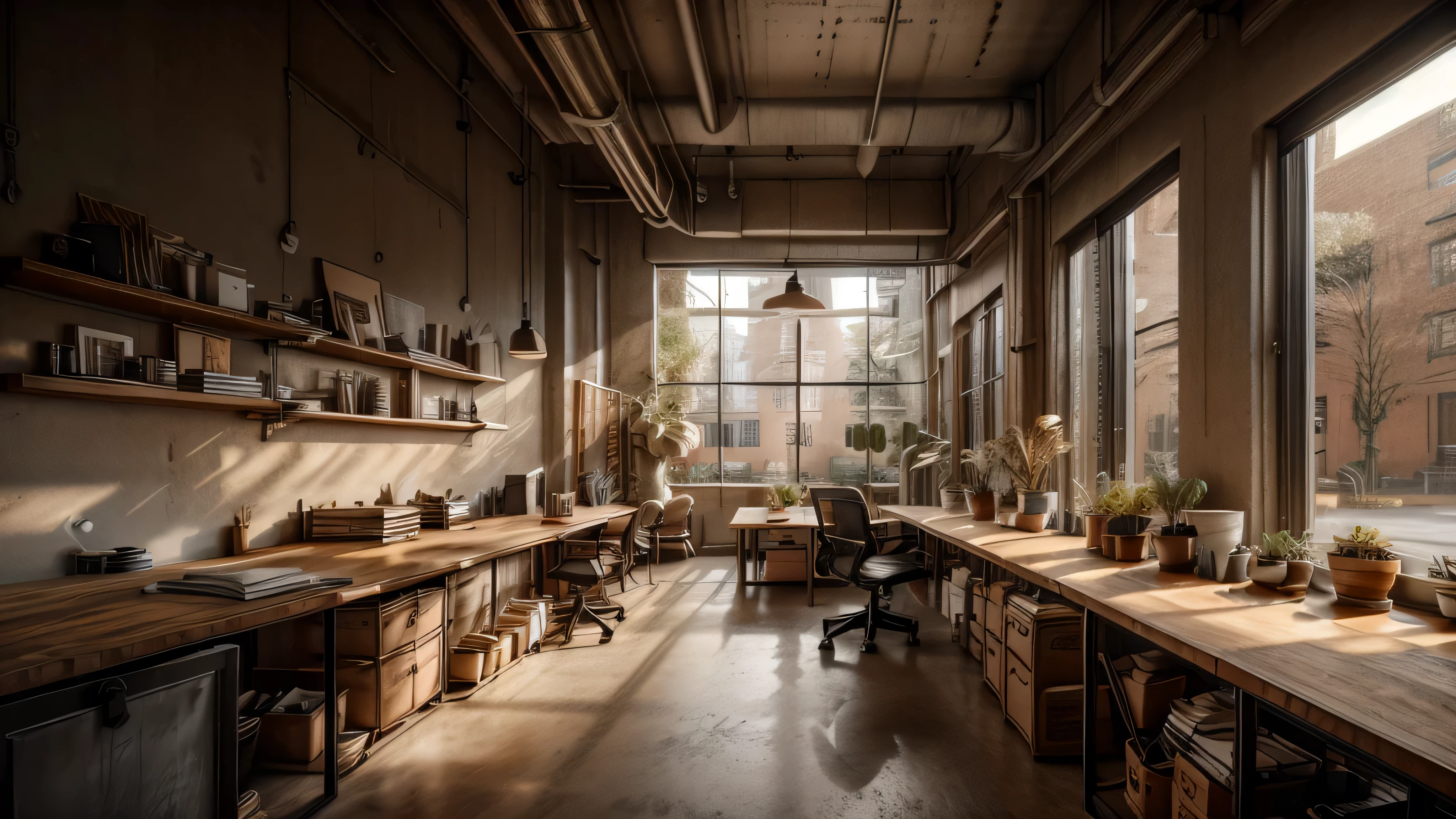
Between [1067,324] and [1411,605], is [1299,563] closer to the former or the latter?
[1411,605]

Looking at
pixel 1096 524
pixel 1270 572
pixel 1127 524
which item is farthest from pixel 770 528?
pixel 1270 572

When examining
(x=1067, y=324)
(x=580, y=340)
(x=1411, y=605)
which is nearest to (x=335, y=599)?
(x=1411, y=605)

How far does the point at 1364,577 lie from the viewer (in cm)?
213

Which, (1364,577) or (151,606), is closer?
(1364,577)

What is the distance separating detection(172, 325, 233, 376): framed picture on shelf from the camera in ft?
9.72

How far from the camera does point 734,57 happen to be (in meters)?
5.24

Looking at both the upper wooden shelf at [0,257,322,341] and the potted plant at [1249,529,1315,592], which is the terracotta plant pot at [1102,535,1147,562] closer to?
the potted plant at [1249,529,1315,592]

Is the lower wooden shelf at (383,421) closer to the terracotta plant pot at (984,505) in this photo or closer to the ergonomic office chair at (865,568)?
the ergonomic office chair at (865,568)

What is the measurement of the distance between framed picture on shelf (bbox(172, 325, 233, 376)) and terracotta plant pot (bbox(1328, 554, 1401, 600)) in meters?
4.66

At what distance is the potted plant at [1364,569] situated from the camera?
2.10 metres

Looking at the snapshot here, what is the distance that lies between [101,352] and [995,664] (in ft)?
15.3

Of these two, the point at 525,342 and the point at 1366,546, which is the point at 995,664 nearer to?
the point at 1366,546

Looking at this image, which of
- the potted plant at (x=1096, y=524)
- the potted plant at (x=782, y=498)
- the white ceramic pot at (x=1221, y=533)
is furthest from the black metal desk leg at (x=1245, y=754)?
the potted plant at (x=782, y=498)

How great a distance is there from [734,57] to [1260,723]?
5280 millimetres
